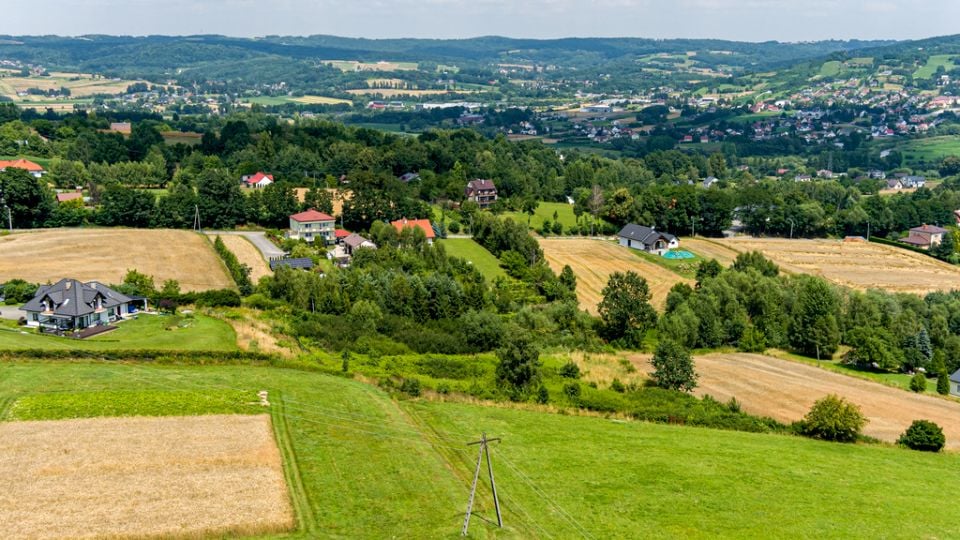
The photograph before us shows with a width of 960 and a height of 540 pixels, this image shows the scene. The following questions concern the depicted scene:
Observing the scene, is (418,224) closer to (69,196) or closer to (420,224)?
(420,224)

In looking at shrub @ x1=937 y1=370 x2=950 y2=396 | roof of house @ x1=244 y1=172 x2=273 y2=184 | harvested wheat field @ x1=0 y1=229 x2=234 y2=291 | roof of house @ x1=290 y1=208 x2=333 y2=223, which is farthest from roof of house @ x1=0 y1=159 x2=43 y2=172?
shrub @ x1=937 y1=370 x2=950 y2=396

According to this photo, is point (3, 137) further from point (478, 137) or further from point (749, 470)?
point (749, 470)

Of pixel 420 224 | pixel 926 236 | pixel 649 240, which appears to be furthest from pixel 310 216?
pixel 926 236

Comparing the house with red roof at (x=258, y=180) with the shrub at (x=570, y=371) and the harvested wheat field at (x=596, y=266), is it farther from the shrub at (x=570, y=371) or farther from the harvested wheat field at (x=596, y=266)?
the shrub at (x=570, y=371)

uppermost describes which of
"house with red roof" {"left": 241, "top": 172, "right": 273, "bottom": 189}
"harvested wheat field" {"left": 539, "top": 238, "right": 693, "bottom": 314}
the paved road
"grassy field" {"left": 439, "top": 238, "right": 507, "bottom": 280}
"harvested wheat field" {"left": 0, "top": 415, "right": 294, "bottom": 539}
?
"house with red roof" {"left": 241, "top": 172, "right": 273, "bottom": 189}

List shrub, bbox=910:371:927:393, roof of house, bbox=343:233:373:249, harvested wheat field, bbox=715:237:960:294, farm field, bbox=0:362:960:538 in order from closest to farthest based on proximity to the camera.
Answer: farm field, bbox=0:362:960:538 < shrub, bbox=910:371:927:393 < harvested wheat field, bbox=715:237:960:294 < roof of house, bbox=343:233:373:249

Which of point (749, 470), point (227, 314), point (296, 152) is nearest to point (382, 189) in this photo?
point (296, 152)

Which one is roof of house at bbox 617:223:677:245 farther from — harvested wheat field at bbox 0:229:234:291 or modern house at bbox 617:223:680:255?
harvested wheat field at bbox 0:229:234:291
